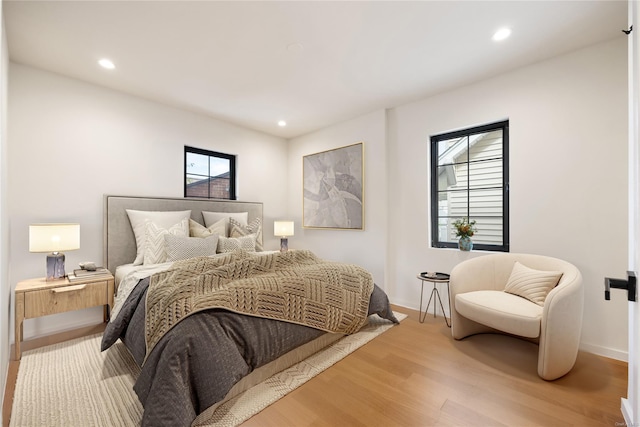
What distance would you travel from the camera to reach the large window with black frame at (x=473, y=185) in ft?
9.75

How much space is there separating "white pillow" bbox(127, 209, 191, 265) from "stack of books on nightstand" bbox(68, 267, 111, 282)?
291 mm

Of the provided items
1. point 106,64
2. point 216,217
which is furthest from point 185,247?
point 106,64

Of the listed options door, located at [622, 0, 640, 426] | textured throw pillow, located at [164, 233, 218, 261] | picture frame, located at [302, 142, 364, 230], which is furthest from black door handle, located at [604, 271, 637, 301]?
textured throw pillow, located at [164, 233, 218, 261]

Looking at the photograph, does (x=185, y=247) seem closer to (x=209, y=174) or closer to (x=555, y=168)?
(x=209, y=174)

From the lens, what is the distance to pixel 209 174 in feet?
13.4

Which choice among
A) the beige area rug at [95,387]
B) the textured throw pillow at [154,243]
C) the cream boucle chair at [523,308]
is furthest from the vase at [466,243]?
the textured throw pillow at [154,243]

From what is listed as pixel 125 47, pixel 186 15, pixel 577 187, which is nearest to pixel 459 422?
pixel 577 187

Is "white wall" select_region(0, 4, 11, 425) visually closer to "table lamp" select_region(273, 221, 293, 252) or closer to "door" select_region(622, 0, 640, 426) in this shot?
"table lamp" select_region(273, 221, 293, 252)

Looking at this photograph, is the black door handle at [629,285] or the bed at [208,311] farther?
the bed at [208,311]

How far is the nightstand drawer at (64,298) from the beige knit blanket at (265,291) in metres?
0.98

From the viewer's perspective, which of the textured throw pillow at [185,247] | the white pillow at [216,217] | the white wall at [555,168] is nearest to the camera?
the white wall at [555,168]

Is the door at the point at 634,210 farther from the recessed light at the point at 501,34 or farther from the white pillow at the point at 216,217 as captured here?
the white pillow at the point at 216,217

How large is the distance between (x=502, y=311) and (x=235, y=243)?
2690 mm

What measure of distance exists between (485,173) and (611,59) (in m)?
1.27
